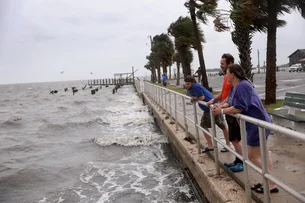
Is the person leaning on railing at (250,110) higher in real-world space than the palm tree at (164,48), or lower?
lower

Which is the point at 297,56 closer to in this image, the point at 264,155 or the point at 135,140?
the point at 135,140

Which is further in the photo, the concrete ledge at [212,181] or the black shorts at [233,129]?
the black shorts at [233,129]

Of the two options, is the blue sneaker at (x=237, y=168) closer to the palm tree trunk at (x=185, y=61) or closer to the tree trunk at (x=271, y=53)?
the tree trunk at (x=271, y=53)

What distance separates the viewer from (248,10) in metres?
9.46

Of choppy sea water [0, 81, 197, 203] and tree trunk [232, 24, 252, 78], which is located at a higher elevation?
tree trunk [232, 24, 252, 78]

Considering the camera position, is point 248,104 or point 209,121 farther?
point 209,121

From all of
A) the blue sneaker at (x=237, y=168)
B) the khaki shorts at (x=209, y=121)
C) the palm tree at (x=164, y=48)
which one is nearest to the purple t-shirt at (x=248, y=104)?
the blue sneaker at (x=237, y=168)

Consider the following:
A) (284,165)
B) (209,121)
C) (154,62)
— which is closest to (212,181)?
(284,165)

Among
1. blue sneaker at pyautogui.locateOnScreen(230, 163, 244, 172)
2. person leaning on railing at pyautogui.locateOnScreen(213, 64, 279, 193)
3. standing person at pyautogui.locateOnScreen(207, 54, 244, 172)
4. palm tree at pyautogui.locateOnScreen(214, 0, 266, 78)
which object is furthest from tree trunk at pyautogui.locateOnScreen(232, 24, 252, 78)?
person leaning on railing at pyautogui.locateOnScreen(213, 64, 279, 193)

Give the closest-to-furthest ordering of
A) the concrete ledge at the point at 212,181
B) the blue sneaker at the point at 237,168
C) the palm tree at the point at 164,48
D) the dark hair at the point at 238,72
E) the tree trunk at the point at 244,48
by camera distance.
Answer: the dark hair at the point at 238,72 < the concrete ledge at the point at 212,181 < the blue sneaker at the point at 237,168 < the tree trunk at the point at 244,48 < the palm tree at the point at 164,48

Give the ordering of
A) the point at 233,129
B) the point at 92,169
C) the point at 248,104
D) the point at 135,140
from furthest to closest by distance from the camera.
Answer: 1. the point at 135,140
2. the point at 92,169
3. the point at 233,129
4. the point at 248,104

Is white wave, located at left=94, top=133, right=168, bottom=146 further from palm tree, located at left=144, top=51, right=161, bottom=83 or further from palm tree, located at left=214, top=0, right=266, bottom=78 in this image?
palm tree, located at left=144, top=51, right=161, bottom=83

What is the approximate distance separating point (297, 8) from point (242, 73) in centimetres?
813

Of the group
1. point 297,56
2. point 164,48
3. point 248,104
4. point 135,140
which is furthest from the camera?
point 297,56
